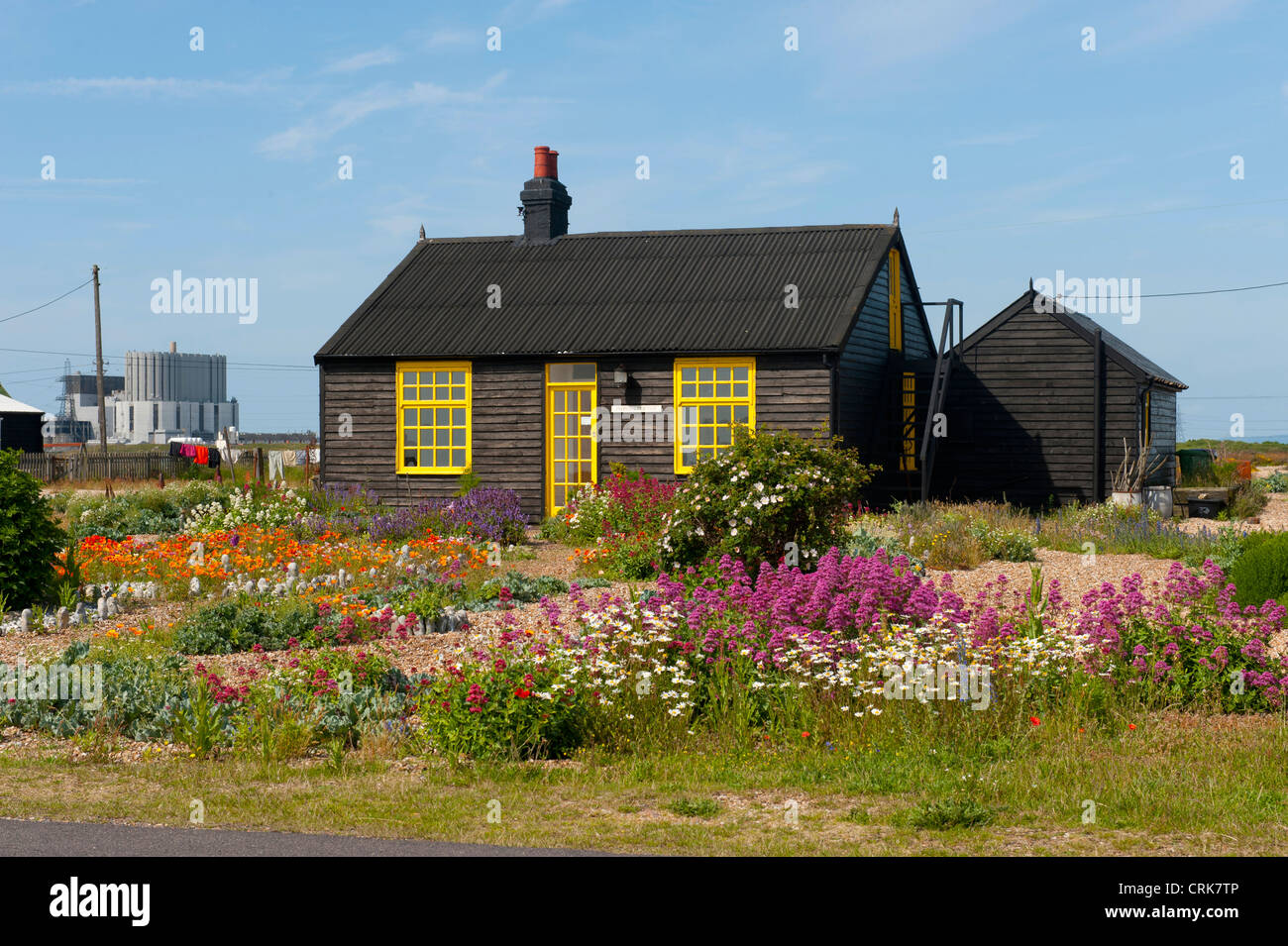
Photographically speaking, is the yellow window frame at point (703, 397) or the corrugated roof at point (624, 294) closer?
the yellow window frame at point (703, 397)

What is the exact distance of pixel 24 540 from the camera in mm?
11500

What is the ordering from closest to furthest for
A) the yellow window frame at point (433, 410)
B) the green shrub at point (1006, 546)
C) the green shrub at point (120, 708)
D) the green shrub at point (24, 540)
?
the green shrub at point (120, 708)
the green shrub at point (24, 540)
the green shrub at point (1006, 546)
the yellow window frame at point (433, 410)

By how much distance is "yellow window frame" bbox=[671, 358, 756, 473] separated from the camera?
2047cm

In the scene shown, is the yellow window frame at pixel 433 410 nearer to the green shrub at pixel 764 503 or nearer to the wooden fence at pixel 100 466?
the green shrub at pixel 764 503

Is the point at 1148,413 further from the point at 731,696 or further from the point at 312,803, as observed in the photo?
the point at 312,803

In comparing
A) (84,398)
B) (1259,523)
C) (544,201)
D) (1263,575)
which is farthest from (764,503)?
(84,398)

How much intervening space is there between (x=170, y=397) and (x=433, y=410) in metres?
145

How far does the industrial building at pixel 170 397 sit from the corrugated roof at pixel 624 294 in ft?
432

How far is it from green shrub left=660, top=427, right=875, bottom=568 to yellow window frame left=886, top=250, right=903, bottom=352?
11330 mm

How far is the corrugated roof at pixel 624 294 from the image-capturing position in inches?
825

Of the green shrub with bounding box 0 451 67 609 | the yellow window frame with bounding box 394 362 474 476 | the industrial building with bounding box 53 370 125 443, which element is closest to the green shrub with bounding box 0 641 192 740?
the green shrub with bounding box 0 451 67 609

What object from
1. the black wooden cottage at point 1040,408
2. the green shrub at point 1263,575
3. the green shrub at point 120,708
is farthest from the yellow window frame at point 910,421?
the green shrub at point 120,708

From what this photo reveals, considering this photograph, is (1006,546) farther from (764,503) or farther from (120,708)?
(120,708)
